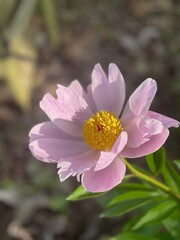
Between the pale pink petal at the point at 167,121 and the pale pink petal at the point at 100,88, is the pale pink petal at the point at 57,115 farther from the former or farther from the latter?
the pale pink petal at the point at 167,121

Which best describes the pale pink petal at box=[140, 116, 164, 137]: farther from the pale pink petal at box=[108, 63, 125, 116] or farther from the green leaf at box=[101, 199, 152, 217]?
the green leaf at box=[101, 199, 152, 217]

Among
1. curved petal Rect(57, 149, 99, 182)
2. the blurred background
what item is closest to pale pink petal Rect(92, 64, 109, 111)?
curved petal Rect(57, 149, 99, 182)

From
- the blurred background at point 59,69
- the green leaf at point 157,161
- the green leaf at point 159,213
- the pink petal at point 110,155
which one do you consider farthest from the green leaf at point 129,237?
the blurred background at point 59,69

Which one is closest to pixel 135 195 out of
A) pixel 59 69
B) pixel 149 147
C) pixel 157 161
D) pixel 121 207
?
pixel 121 207

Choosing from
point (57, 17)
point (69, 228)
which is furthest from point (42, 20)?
point (69, 228)

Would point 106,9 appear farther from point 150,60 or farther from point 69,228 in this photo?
point 69,228

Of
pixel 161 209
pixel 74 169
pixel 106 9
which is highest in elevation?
pixel 74 169

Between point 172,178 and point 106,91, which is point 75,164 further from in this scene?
point 172,178
